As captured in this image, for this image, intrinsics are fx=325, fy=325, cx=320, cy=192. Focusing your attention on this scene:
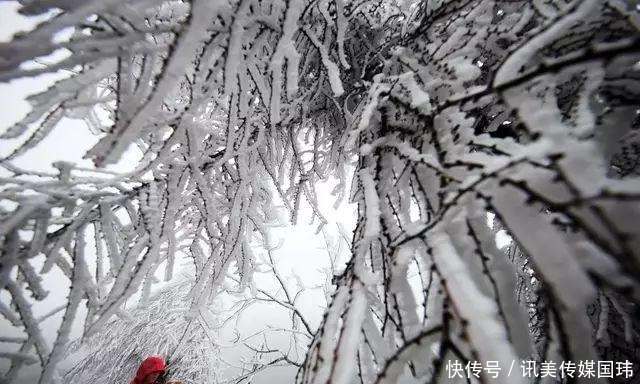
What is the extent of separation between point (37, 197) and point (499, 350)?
1237 mm

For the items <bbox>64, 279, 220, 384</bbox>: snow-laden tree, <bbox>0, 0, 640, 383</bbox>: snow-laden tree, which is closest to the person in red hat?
<bbox>64, 279, 220, 384</bbox>: snow-laden tree

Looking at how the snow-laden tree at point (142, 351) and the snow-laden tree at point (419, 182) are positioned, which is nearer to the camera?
the snow-laden tree at point (419, 182)

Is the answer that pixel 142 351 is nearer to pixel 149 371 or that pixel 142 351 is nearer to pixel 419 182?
pixel 149 371

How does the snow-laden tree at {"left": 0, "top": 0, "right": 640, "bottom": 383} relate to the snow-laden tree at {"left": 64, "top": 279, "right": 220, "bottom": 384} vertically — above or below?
above

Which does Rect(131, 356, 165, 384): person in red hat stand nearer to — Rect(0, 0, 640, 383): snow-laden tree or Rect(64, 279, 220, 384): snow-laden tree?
Rect(64, 279, 220, 384): snow-laden tree

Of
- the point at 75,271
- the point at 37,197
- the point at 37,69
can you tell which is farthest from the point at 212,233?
the point at 37,69

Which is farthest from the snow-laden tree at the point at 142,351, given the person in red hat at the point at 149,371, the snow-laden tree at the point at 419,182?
the snow-laden tree at the point at 419,182

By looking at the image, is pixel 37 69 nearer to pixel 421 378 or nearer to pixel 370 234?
pixel 370 234

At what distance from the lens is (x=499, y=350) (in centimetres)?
42

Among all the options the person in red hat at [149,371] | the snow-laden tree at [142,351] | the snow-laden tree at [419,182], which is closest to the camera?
the snow-laden tree at [419,182]

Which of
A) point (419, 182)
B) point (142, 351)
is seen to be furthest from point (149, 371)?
point (419, 182)

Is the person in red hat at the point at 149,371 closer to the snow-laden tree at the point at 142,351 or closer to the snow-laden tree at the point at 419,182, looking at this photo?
the snow-laden tree at the point at 142,351

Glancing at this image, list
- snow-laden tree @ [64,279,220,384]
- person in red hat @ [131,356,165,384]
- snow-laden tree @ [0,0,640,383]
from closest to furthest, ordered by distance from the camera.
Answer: snow-laden tree @ [0,0,640,383] < person in red hat @ [131,356,165,384] < snow-laden tree @ [64,279,220,384]

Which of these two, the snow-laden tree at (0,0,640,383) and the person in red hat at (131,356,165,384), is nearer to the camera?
the snow-laden tree at (0,0,640,383)
